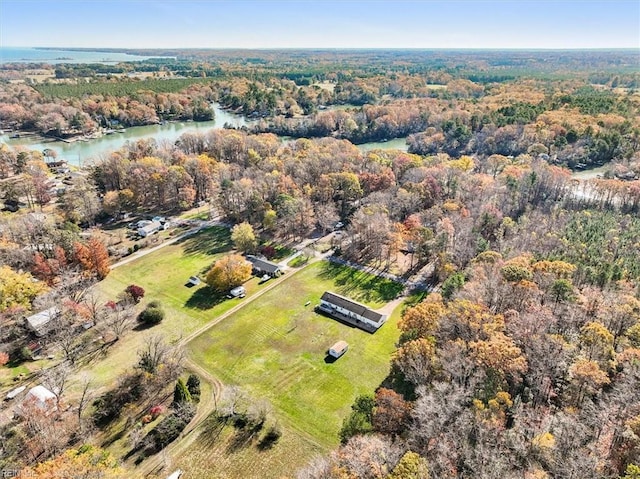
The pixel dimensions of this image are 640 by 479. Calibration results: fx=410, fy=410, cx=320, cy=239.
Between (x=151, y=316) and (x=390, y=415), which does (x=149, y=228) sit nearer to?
(x=151, y=316)

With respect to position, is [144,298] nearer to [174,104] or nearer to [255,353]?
[255,353]

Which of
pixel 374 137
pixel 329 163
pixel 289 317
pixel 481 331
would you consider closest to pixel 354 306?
pixel 289 317

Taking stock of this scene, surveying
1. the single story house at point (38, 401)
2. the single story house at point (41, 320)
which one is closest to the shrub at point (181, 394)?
the single story house at point (38, 401)

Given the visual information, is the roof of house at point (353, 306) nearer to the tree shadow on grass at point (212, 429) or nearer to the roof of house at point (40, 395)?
the tree shadow on grass at point (212, 429)

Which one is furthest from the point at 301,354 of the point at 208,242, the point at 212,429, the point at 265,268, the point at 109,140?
the point at 109,140

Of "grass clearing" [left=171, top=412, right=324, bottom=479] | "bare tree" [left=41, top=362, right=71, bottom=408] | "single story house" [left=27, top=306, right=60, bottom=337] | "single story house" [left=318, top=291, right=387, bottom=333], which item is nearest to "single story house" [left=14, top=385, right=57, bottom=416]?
"bare tree" [left=41, top=362, right=71, bottom=408]

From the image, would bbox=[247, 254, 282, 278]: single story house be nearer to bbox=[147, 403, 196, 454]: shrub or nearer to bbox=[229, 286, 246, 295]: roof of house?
bbox=[229, 286, 246, 295]: roof of house
